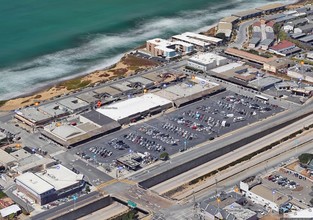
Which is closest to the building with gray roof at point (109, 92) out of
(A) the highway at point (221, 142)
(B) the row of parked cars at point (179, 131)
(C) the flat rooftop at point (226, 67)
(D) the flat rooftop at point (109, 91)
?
(D) the flat rooftop at point (109, 91)

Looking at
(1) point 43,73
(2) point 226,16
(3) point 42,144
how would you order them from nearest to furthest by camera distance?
(3) point 42,144 → (1) point 43,73 → (2) point 226,16

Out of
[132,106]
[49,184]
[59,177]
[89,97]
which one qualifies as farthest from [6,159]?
[89,97]

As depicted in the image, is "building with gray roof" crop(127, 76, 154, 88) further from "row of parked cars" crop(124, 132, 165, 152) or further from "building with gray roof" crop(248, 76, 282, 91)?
"row of parked cars" crop(124, 132, 165, 152)

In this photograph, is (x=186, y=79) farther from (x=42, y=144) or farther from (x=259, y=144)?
(x=42, y=144)

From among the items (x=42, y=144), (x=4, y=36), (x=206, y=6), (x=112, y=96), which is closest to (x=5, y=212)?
(x=42, y=144)

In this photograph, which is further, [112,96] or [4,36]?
[4,36]

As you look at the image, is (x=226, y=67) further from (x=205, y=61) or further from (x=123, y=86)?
(x=123, y=86)

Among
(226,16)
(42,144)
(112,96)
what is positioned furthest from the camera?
(226,16)
